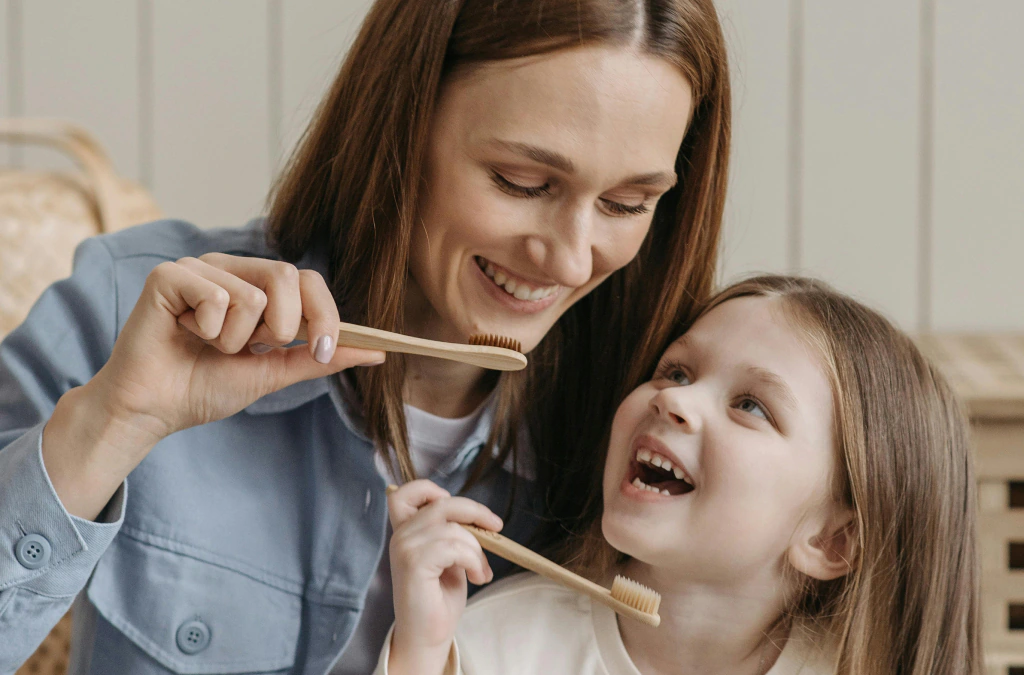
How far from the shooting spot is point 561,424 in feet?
3.46

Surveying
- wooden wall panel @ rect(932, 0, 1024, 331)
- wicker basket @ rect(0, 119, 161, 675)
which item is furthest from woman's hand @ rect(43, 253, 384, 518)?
wooden wall panel @ rect(932, 0, 1024, 331)

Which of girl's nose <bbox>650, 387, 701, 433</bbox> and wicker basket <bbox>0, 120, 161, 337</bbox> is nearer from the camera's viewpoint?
girl's nose <bbox>650, 387, 701, 433</bbox>

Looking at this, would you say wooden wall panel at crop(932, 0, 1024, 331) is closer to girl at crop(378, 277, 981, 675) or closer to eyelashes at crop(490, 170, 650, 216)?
girl at crop(378, 277, 981, 675)

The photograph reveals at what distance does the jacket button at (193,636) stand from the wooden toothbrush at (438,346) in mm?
314

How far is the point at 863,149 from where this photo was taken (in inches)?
61.0

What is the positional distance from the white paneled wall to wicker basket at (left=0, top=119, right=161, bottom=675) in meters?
0.24

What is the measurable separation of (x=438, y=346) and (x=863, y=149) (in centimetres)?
108

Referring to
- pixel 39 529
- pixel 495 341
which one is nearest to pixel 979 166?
pixel 495 341

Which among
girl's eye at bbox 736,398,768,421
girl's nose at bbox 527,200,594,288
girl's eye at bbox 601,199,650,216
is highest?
girl's eye at bbox 601,199,650,216

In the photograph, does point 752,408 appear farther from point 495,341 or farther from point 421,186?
point 421,186

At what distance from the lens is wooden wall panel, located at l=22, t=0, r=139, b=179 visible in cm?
160

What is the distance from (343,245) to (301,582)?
1.06 feet

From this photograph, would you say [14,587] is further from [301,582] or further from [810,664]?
[810,664]

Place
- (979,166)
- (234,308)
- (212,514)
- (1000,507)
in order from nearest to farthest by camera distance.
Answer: (234,308) < (212,514) < (1000,507) < (979,166)
